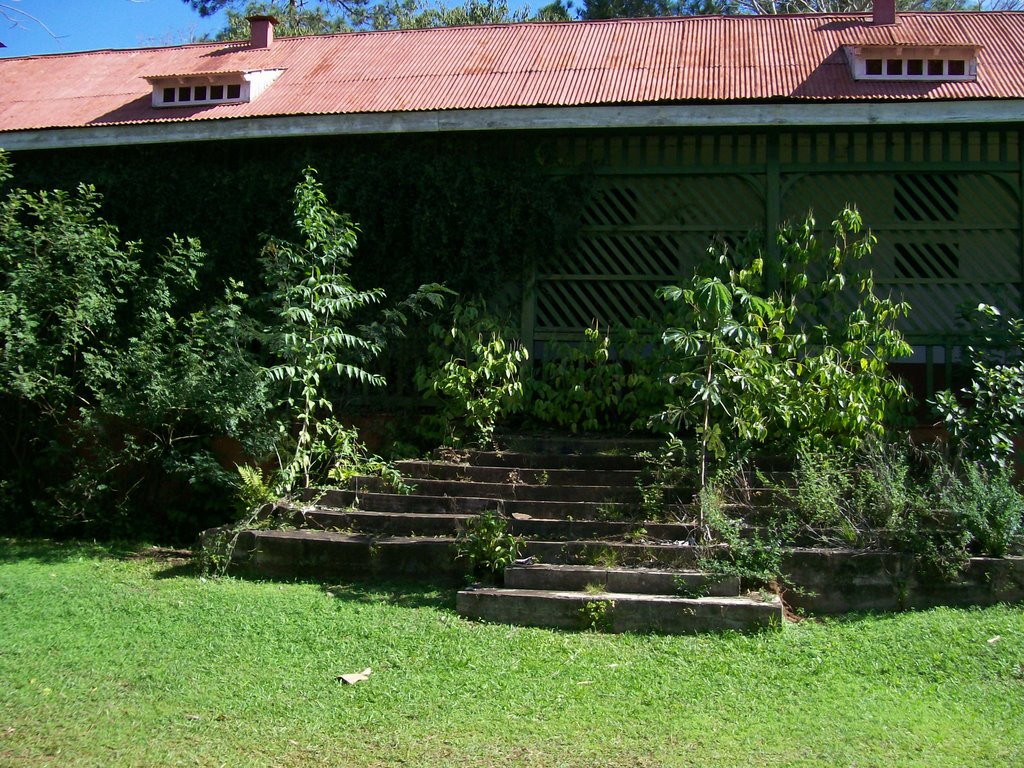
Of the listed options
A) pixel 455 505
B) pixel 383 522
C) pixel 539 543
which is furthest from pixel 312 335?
pixel 539 543

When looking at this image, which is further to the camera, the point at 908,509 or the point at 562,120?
the point at 562,120

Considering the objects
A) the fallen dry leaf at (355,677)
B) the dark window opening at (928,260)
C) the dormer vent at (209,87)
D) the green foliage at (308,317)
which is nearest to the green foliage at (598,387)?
the green foliage at (308,317)

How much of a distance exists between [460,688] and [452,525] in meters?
2.13

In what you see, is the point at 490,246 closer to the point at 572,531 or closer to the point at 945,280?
the point at 572,531

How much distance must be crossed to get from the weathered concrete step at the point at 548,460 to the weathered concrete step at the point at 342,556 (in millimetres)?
1196

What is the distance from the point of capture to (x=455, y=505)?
23.0 feet

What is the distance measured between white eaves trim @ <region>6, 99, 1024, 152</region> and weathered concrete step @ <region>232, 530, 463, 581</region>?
3892 mm

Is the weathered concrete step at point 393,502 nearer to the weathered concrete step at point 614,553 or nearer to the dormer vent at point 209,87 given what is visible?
the weathered concrete step at point 614,553

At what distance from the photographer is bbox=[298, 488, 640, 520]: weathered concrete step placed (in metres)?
6.72

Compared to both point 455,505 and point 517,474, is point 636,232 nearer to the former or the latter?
point 517,474

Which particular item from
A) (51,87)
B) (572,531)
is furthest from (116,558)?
(51,87)

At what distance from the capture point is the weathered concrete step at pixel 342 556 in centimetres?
646

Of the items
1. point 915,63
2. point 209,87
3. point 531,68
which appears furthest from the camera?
point 209,87

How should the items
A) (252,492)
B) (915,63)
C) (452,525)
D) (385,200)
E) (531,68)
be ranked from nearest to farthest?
(452,525)
(252,492)
(385,200)
(915,63)
(531,68)
